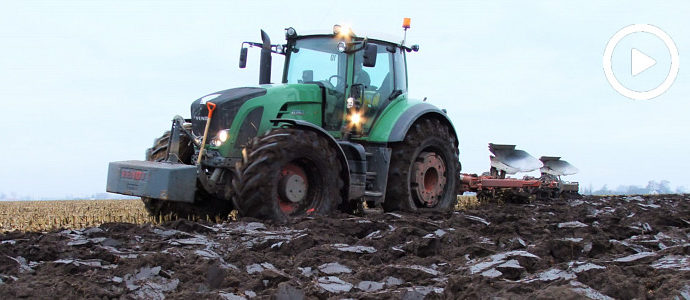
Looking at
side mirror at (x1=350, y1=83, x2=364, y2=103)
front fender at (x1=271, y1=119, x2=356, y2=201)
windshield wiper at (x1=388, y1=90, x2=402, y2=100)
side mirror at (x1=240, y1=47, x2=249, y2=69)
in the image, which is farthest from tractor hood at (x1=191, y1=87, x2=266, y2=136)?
windshield wiper at (x1=388, y1=90, x2=402, y2=100)

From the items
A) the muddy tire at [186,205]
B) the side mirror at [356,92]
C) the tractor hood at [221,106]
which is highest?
the side mirror at [356,92]

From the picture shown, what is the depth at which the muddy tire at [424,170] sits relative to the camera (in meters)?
8.31

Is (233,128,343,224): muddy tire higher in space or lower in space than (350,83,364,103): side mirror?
lower

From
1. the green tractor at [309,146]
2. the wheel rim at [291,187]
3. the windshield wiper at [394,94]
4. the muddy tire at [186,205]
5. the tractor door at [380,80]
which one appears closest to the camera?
the green tractor at [309,146]

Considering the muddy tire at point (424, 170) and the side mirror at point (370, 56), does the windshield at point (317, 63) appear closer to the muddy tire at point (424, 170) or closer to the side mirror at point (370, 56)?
the side mirror at point (370, 56)

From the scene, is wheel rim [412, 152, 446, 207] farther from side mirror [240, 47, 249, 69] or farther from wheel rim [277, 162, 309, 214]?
side mirror [240, 47, 249, 69]

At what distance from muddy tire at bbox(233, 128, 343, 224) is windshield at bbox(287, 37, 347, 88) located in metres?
1.30

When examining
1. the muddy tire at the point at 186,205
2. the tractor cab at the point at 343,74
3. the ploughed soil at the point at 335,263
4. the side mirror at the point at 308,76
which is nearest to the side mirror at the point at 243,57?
the tractor cab at the point at 343,74

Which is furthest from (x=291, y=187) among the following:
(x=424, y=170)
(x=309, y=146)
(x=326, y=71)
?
(x=424, y=170)

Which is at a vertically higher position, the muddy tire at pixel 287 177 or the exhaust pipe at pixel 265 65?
the exhaust pipe at pixel 265 65

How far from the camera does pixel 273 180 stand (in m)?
6.48

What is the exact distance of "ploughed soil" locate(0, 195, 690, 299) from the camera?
3205 millimetres

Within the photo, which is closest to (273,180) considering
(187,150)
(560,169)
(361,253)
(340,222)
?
(340,222)

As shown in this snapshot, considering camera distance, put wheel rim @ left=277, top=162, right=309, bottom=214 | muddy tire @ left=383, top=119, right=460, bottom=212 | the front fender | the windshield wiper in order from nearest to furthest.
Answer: wheel rim @ left=277, top=162, right=309, bottom=214 → the front fender → muddy tire @ left=383, top=119, right=460, bottom=212 → the windshield wiper
